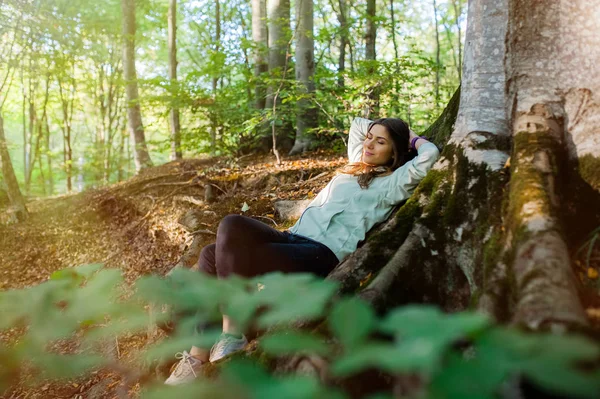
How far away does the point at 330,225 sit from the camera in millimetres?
3195

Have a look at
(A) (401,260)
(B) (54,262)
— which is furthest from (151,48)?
(A) (401,260)

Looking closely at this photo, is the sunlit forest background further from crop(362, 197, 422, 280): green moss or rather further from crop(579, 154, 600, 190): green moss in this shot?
crop(579, 154, 600, 190): green moss

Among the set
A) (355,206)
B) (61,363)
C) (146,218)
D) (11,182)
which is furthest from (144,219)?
(61,363)

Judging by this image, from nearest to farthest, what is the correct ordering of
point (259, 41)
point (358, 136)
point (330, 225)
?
point (330, 225)
point (358, 136)
point (259, 41)

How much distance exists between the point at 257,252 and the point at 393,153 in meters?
1.54

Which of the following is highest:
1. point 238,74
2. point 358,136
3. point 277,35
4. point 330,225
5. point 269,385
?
point 277,35

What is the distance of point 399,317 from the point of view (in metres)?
0.70

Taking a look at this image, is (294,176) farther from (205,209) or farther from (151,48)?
(151,48)

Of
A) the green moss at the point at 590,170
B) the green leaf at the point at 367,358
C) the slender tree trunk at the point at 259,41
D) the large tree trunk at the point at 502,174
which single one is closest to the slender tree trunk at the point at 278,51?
the slender tree trunk at the point at 259,41

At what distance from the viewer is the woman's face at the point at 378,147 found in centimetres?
339

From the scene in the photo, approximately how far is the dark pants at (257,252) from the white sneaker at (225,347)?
0.41 m

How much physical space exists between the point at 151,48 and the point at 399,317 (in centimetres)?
1922

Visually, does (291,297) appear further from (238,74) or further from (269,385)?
(238,74)

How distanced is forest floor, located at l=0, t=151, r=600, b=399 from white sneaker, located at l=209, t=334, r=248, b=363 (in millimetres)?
1506
